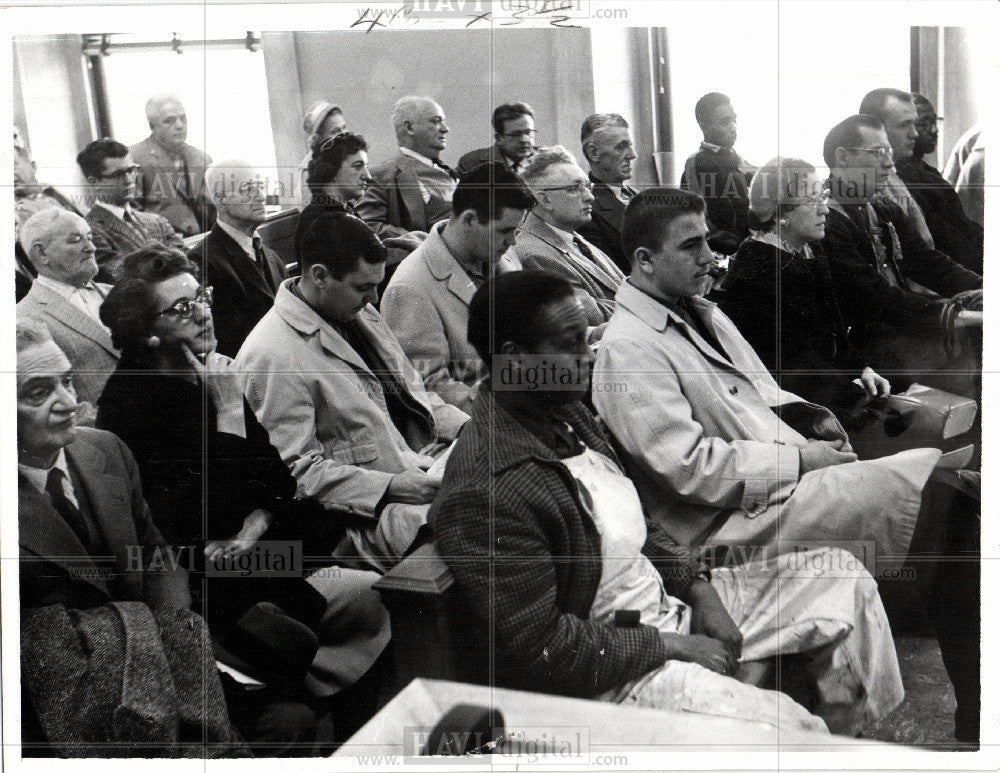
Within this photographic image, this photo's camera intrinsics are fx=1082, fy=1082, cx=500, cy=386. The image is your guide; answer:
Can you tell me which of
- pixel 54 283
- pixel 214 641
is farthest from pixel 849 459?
pixel 54 283

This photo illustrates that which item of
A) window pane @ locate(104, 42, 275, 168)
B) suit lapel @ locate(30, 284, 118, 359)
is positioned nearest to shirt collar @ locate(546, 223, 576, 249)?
window pane @ locate(104, 42, 275, 168)

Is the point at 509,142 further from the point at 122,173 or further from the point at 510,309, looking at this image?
the point at 122,173

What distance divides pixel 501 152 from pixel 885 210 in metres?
1.45

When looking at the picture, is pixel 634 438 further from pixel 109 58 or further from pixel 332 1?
pixel 109 58

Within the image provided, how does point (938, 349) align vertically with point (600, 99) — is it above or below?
below

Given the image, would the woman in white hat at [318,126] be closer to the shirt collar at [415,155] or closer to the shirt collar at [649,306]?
the shirt collar at [415,155]

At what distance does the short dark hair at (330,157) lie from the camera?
3.96 m

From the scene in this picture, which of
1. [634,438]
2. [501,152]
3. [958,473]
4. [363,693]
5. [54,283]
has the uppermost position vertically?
[501,152]

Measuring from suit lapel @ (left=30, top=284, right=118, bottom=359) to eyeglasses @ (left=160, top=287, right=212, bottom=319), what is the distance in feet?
0.88

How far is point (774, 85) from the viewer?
3994mm

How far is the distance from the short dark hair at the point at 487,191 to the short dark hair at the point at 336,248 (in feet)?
1.19

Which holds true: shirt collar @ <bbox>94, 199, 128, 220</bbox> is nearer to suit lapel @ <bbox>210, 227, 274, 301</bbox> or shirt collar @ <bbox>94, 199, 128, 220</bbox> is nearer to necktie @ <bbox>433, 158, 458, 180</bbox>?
suit lapel @ <bbox>210, 227, 274, 301</bbox>

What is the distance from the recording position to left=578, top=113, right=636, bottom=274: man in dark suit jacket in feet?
13.0

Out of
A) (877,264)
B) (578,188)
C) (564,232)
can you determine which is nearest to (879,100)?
(877,264)
